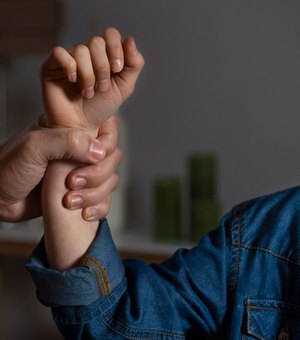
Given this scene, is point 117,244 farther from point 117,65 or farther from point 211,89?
point 117,65

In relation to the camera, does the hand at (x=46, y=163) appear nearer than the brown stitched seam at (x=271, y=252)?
Yes

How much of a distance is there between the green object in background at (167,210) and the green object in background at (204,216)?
56mm

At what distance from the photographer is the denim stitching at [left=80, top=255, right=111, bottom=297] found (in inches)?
29.9

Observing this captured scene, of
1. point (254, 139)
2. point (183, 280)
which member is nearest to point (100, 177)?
point (183, 280)

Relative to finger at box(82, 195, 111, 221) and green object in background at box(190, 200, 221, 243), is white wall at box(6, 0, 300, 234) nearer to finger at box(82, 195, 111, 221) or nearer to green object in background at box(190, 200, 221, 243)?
green object in background at box(190, 200, 221, 243)

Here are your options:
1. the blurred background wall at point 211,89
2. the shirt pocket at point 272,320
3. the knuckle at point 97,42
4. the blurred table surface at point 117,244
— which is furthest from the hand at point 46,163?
the blurred background wall at point 211,89

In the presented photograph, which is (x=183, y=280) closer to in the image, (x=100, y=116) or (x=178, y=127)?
(x=100, y=116)

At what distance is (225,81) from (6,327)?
3.82 feet

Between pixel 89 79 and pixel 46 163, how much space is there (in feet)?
0.43

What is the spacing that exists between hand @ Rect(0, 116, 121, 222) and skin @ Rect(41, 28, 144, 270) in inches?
0.6

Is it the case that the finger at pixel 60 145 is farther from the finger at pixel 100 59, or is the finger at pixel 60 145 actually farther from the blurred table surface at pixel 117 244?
the blurred table surface at pixel 117 244

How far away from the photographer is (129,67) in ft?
2.28

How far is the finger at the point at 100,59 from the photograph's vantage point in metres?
0.67

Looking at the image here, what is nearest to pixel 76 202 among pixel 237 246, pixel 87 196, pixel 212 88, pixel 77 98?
pixel 87 196
